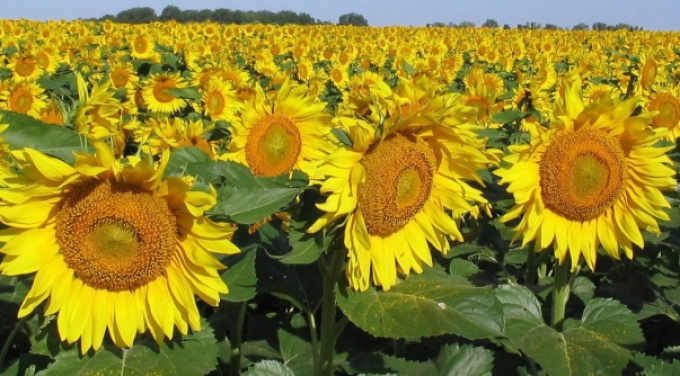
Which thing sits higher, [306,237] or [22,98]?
→ [306,237]

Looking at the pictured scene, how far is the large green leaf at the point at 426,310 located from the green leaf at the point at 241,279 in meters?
0.21

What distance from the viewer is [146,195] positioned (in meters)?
1.54

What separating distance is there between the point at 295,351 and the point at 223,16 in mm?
36258

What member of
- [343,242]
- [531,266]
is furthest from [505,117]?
[343,242]

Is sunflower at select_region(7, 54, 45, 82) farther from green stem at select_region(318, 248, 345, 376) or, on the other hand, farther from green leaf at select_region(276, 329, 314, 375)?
green stem at select_region(318, 248, 345, 376)

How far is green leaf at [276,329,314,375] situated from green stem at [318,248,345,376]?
0.39m

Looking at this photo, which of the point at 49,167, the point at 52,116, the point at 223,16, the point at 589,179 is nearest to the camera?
the point at 49,167

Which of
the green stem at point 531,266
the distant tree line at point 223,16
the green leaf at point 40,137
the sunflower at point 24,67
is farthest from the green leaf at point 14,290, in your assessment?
the distant tree line at point 223,16

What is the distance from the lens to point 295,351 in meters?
2.48

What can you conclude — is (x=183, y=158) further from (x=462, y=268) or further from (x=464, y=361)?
(x=462, y=268)

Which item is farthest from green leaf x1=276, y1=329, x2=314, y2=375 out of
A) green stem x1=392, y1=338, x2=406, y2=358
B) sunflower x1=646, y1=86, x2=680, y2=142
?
sunflower x1=646, y1=86, x2=680, y2=142

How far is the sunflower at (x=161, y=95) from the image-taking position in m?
6.43

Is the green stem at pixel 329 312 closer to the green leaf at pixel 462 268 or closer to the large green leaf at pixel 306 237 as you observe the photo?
the large green leaf at pixel 306 237

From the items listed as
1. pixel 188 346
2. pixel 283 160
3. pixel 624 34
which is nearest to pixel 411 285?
pixel 188 346
